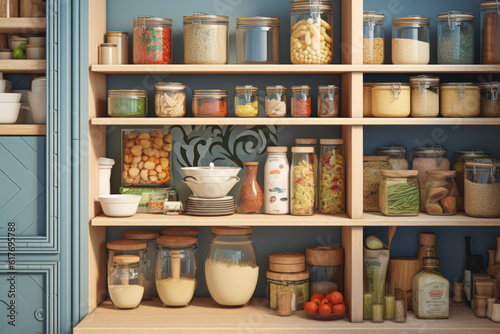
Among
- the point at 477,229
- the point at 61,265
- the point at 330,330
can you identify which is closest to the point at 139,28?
the point at 61,265

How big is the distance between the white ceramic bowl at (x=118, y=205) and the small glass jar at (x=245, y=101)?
1.90ft

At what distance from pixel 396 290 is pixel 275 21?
1.22 meters

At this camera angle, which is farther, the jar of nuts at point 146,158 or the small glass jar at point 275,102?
the jar of nuts at point 146,158

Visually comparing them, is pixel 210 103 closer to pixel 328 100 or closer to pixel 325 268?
pixel 328 100

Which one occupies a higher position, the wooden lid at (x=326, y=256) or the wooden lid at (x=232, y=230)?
the wooden lid at (x=232, y=230)

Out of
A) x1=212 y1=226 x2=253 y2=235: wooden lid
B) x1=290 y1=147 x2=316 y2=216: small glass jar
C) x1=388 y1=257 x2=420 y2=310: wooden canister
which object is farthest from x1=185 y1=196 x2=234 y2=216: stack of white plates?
x1=388 y1=257 x2=420 y2=310: wooden canister

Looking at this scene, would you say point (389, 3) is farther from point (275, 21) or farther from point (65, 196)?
point (65, 196)

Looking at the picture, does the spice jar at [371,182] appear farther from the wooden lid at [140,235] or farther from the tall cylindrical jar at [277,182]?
the wooden lid at [140,235]

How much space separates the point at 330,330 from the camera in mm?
2260

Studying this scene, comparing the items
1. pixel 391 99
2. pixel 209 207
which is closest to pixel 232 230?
pixel 209 207

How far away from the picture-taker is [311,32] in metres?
2.40

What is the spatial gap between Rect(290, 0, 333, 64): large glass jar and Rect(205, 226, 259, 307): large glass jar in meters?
0.77

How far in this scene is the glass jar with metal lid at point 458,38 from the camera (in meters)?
2.42

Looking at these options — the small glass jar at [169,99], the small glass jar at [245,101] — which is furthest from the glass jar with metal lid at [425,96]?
the small glass jar at [169,99]
